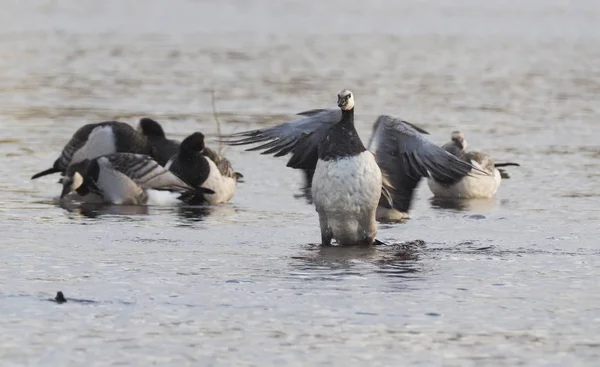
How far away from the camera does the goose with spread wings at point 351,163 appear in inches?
391

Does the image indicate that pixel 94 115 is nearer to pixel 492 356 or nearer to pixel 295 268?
pixel 295 268

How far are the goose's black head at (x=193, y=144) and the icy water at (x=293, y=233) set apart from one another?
744 mm

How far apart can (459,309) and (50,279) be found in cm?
277

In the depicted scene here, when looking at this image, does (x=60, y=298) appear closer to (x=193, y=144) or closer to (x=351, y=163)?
(x=351, y=163)

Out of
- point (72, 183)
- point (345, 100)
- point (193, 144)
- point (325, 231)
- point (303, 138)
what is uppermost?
point (345, 100)

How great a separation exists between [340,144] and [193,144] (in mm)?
3870

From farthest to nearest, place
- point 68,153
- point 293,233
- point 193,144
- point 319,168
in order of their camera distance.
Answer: point 68,153 < point 193,144 < point 293,233 < point 319,168

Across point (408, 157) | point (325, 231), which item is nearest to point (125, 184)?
point (408, 157)

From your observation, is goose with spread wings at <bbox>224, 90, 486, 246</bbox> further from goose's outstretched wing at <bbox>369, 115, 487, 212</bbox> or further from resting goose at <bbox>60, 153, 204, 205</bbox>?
resting goose at <bbox>60, 153, 204, 205</bbox>

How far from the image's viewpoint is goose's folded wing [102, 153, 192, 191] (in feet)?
43.5

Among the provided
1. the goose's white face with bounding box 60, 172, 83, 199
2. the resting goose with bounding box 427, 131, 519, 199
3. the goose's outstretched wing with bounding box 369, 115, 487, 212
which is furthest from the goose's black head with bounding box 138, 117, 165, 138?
the goose's outstretched wing with bounding box 369, 115, 487, 212

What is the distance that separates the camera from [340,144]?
993 centimetres

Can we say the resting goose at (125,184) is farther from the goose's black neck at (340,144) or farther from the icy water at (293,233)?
the goose's black neck at (340,144)

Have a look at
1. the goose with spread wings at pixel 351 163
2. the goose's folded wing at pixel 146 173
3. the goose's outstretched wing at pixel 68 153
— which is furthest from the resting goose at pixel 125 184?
the goose with spread wings at pixel 351 163
